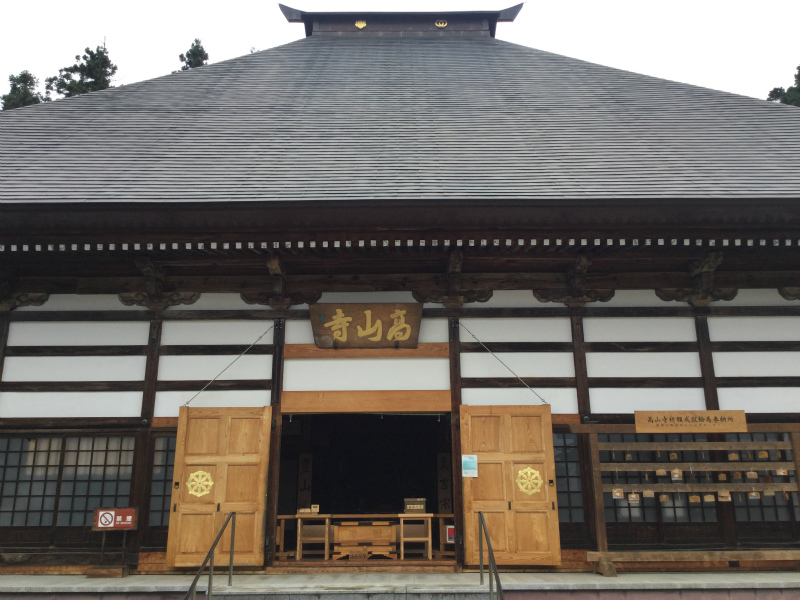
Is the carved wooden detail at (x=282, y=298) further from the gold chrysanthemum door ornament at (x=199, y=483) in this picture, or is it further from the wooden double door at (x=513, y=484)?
the wooden double door at (x=513, y=484)

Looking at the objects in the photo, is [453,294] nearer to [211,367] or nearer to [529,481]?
[529,481]

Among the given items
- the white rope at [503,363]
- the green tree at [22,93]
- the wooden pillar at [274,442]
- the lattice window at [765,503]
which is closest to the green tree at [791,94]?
the lattice window at [765,503]

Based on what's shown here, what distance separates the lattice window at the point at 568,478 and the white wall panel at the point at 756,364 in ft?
6.72

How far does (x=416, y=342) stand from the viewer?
279 inches

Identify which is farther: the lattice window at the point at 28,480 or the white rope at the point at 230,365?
the white rope at the point at 230,365

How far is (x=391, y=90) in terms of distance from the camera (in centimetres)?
1083

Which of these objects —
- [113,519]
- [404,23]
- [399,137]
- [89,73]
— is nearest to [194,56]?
[89,73]

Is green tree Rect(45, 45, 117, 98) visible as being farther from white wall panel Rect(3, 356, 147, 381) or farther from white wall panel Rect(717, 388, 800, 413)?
white wall panel Rect(717, 388, 800, 413)

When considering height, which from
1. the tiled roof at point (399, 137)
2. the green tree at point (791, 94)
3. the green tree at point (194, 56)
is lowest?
the tiled roof at point (399, 137)

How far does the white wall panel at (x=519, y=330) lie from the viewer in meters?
7.19

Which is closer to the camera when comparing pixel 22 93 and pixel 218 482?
pixel 218 482

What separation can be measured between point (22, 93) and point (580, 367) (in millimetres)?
18228

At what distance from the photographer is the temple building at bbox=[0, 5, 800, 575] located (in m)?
6.33

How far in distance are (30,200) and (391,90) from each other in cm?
662
